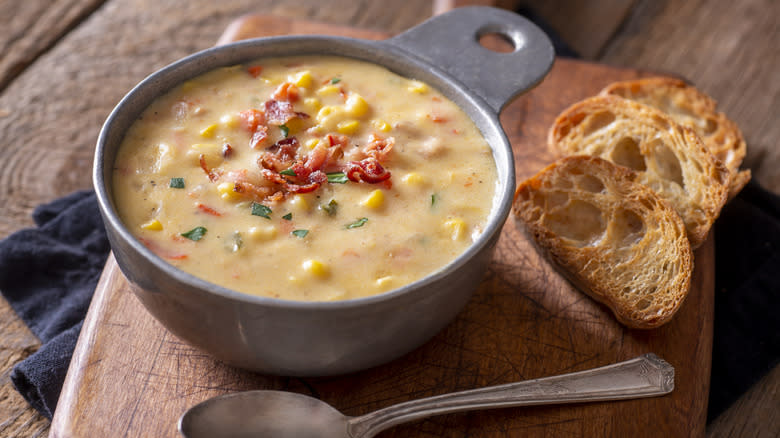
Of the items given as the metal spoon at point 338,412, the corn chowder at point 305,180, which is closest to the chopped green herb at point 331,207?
the corn chowder at point 305,180

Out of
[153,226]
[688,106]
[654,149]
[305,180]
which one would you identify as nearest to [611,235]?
[654,149]

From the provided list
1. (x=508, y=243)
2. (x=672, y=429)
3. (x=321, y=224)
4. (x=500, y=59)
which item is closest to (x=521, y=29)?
(x=500, y=59)

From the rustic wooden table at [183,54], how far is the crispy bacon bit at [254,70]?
3.59 feet

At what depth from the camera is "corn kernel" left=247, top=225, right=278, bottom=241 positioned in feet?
7.05

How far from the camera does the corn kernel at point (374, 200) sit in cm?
229

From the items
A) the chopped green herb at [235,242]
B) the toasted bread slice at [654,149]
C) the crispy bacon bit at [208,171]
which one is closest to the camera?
the chopped green herb at [235,242]

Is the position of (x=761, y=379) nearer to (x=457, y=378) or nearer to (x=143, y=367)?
(x=457, y=378)

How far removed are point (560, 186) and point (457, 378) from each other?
0.97 metres

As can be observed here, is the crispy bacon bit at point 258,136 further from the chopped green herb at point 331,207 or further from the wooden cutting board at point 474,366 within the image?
the wooden cutting board at point 474,366

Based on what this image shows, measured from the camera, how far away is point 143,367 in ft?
7.52

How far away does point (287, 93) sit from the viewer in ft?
8.85

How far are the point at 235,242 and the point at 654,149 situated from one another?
75.1 inches

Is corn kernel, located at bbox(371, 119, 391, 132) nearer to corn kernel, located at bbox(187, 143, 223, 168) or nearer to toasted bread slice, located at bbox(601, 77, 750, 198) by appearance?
corn kernel, located at bbox(187, 143, 223, 168)

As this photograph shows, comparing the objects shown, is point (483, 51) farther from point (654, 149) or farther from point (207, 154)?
point (207, 154)
